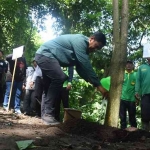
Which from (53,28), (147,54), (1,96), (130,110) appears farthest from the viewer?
(53,28)

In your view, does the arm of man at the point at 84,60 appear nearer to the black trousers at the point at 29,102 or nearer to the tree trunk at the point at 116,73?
the tree trunk at the point at 116,73

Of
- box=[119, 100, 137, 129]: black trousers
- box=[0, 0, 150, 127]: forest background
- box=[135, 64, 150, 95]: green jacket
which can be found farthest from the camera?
box=[0, 0, 150, 127]: forest background

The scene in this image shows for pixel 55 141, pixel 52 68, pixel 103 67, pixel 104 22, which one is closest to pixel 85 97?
pixel 103 67

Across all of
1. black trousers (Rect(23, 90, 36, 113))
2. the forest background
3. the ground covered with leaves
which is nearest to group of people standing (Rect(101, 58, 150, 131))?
the ground covered with leaves

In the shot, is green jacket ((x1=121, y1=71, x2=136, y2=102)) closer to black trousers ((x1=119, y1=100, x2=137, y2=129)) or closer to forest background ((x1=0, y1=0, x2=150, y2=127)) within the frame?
black trousers ((x1=119, y1=100, x2=137, y2=129))

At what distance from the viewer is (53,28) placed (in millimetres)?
17469

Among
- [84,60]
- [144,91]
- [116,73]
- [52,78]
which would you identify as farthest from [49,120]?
[144,91]

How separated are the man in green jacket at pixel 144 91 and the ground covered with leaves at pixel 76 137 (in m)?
1.14

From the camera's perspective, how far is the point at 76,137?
135 inches

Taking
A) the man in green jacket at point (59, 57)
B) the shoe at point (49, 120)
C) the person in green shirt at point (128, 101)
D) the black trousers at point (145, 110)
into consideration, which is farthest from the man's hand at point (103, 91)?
the person in green shirt at point (128, 101)

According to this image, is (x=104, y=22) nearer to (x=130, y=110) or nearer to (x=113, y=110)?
(x=130, y=110)

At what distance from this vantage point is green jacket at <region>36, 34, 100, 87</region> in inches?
155

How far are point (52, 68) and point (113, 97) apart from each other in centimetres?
93

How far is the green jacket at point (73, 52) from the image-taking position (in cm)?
394
